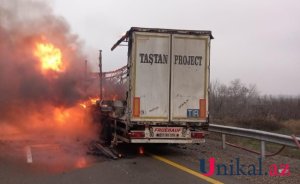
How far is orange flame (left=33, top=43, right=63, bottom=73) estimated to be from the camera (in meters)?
16.5

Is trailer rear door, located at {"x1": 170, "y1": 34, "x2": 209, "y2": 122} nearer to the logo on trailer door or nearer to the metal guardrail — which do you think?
the logo on trailer door

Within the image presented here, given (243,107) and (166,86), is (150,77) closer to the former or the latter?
(166,86)

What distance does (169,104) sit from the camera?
1216 centimetres

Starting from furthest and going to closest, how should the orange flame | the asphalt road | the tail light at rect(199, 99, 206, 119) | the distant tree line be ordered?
the distant tree line → the orange flame → the tail light at rect(199, 99, 206, 119) → the asphalt road

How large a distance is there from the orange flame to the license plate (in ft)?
21.0

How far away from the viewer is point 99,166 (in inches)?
402

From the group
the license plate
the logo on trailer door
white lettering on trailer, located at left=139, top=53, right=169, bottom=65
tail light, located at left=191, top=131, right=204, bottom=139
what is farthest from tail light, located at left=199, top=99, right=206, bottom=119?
white lettering on trailer, located at left=139, top=53, right=169, bottom=65

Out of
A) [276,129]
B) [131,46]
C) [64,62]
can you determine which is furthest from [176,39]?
[276,129]

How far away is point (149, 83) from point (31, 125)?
7918 millimetres

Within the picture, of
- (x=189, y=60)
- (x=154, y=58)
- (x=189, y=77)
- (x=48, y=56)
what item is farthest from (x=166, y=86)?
(x=48, y=56)

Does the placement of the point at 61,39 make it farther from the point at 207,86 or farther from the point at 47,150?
the point at 207,86

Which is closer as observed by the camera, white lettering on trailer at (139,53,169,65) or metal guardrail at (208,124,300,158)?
metal guardrail at (208,124,300,158)

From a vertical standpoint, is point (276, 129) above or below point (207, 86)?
below

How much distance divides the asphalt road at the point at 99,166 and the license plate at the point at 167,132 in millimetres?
613
